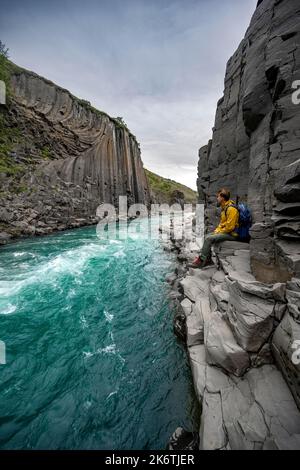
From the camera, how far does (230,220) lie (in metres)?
6.21

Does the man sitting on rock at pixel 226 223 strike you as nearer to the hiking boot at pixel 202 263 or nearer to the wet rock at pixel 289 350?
the hiking boot at pixel 202 263

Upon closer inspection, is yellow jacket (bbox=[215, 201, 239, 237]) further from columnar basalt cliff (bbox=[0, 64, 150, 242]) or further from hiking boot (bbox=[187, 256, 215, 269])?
columnar basalt cliff (bbox=[0, 64, 150, 242])

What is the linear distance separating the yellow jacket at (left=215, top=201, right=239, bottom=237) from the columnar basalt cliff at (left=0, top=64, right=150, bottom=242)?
672 inches

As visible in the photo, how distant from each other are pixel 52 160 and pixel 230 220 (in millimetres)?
Answer: 27704

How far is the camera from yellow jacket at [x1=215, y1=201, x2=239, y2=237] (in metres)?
6.08

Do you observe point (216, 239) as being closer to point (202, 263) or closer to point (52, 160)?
point (202, 263)

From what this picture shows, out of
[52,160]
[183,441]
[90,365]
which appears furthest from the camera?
[52,160]

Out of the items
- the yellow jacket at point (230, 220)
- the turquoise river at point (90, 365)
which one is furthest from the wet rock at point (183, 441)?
the yellow jacket at point (230, 220)

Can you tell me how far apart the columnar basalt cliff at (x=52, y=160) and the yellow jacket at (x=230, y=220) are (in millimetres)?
17058

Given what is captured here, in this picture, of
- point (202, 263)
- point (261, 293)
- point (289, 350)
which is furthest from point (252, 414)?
point (202, 263)

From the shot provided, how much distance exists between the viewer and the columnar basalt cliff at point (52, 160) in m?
20.0
